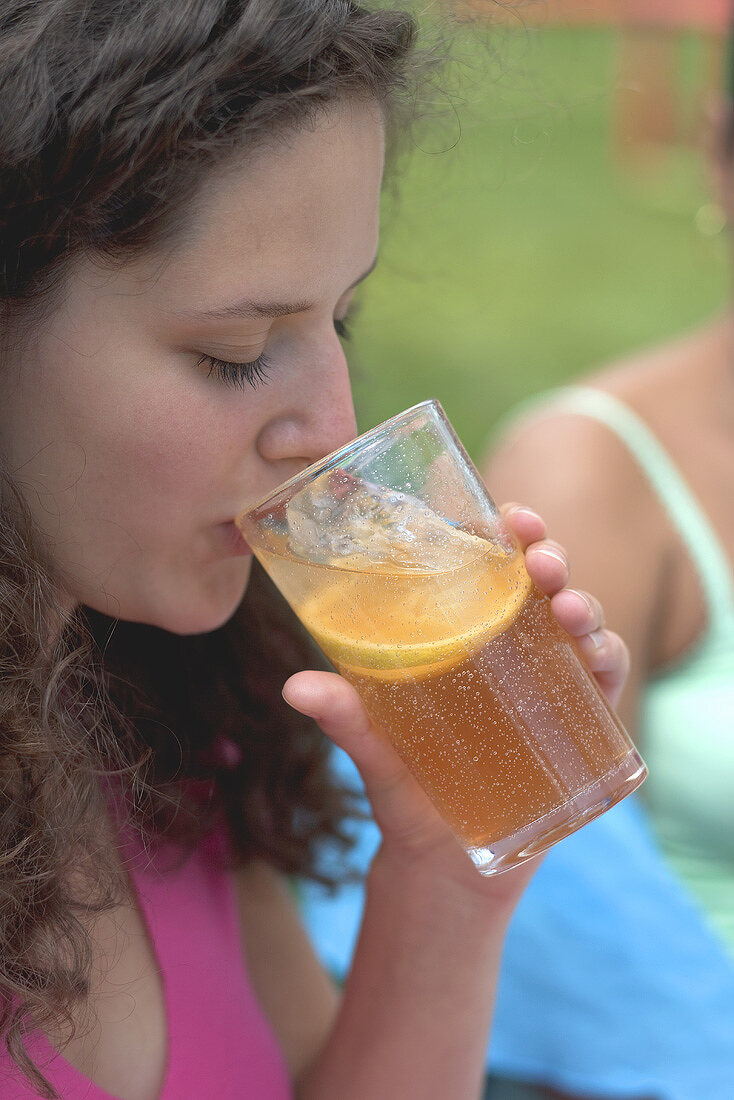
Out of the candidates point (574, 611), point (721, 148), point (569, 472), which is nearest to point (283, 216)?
point (574, 611)

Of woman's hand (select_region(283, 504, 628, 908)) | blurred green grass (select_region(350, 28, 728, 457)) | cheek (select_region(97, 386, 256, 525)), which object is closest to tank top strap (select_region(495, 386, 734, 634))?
blurred green grass (select_region(350, 28, 728, 457))

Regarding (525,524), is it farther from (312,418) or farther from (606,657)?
(312,418)

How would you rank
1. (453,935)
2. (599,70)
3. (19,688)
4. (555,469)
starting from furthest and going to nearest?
1. (599,70)
2. (555,469)
3. (453,935)
4. (19,688)

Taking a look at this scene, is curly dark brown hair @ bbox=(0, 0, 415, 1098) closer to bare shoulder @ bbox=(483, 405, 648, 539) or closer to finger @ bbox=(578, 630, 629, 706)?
finger @ bbox=(578, 630, 629, 706)

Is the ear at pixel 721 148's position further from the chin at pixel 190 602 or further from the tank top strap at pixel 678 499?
the chin at pixel 190 602

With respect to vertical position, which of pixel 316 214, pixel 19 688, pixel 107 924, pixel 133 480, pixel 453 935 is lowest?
pixel 453 935

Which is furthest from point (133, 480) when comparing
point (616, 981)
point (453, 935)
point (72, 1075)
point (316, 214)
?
point (616, 981)

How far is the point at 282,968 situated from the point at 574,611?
3.08 feet

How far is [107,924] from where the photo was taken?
5.35 ft

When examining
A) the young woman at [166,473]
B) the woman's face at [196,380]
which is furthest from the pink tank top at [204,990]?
the woman's face at [196,380]

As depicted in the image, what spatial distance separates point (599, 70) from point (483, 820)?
503 inches

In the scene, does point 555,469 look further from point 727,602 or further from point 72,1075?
point 72,1075

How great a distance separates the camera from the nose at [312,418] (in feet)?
4.84

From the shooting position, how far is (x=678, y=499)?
2.84 m
